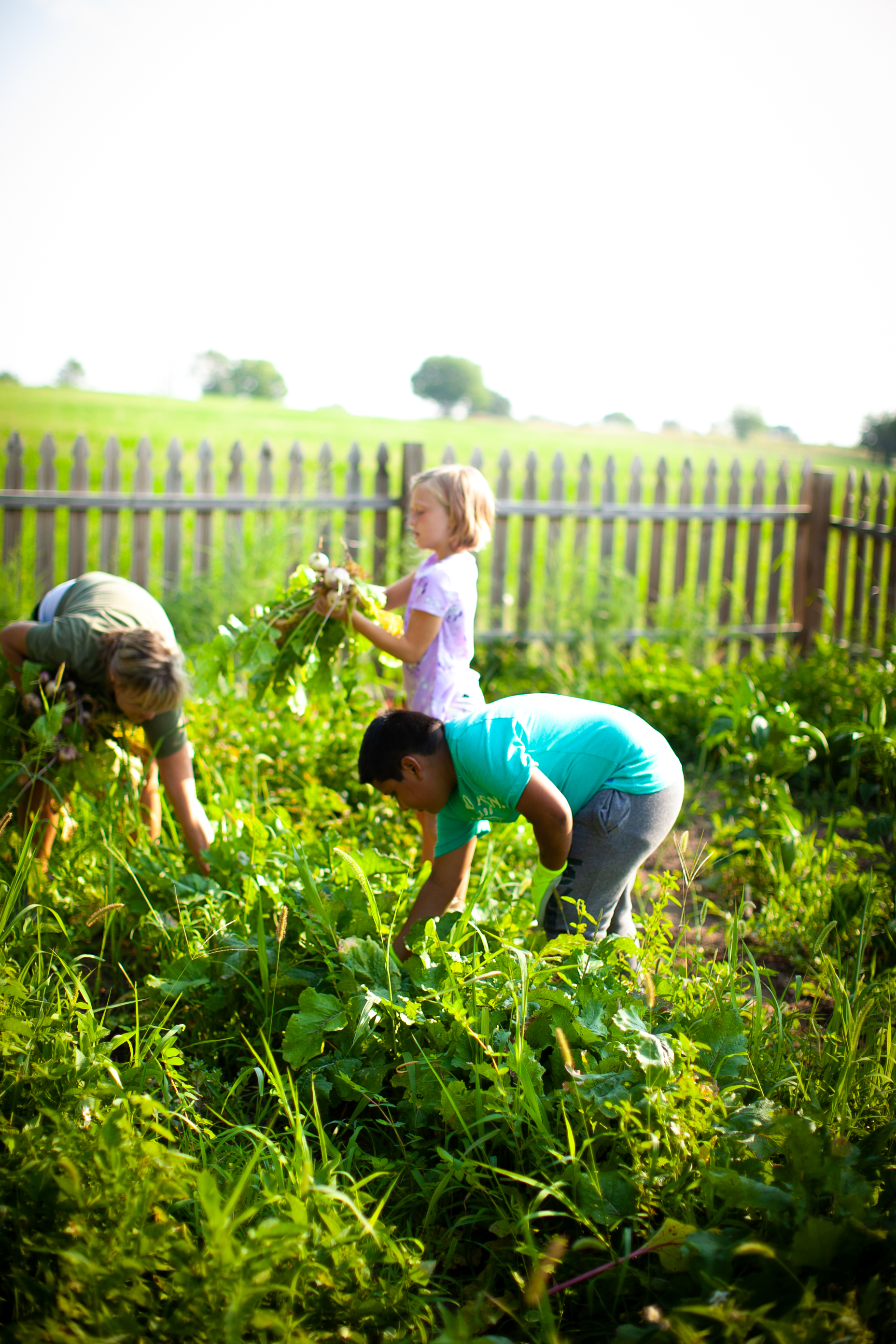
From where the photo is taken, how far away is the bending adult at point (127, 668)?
2.80 meters

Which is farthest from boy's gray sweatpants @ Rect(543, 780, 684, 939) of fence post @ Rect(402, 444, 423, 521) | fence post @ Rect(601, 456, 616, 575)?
fence post @ Rect(601, 456, 616, 575)

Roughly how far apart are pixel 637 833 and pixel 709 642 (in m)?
4.82

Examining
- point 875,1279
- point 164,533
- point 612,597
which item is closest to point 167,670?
point 875,1279

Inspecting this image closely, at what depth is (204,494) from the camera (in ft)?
22.2

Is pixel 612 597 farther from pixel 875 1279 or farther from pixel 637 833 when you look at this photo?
pixel 875 1279

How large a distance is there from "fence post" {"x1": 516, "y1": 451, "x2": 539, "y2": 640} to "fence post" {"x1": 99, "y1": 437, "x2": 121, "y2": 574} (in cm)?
298

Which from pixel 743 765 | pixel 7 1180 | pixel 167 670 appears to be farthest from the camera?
pixel 743 765

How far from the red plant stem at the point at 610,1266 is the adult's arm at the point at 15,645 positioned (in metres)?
2.37

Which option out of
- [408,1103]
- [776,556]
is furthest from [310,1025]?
[776,556]

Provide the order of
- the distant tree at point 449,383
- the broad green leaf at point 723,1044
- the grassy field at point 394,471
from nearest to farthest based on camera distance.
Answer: the broad green leaf at point 723,1044
the grassy field at point 394,471
the distant tree at point 449,383

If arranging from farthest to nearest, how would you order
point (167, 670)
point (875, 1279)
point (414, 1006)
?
point (167, 670)
point (414, 1006)
point (875, 1279)

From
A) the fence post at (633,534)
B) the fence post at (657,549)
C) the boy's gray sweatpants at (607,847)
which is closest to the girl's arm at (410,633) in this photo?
the boy's gray sweatpants at (607,847)

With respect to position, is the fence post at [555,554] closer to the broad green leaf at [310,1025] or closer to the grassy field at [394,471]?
the grassy field at [394,471]

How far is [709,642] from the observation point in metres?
6.93
